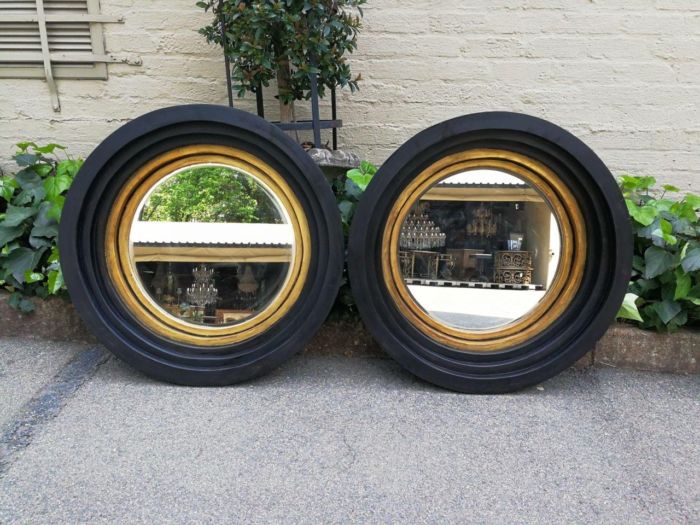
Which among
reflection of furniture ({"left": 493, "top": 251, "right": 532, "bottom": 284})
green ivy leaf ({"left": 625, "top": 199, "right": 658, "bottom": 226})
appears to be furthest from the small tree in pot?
green ivy leaf ({"left": 625, "top": 199, "right": 658, "bottom": 226})

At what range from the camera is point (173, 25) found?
257 centimetres

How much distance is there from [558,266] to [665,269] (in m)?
0.40

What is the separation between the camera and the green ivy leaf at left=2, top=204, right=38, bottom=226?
2197 mm

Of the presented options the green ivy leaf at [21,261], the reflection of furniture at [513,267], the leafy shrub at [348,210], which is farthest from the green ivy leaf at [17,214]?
the reflection of furniture at [513,267]

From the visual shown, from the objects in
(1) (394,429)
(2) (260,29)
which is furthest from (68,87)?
(1) (394,429)

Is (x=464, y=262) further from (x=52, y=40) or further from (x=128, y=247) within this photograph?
(x=52, y=40)

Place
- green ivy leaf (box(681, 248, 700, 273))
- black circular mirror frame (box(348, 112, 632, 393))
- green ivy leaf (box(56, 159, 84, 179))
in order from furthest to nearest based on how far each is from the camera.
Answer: green ivy leaf (box(56, 159, 84, 179))
green ivy leaf (box(681, 248, 700, 273))
black circular mirror frame (box(348, 112, 632, 393))

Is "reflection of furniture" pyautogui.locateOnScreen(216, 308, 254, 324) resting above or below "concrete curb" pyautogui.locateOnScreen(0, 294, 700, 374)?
above

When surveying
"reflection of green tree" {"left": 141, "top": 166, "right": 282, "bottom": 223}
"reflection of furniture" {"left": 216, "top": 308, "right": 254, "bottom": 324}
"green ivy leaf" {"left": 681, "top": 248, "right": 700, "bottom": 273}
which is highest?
"reflection of green tree" {"left": 141, "top": 166, "right": 282, "bottom": 223}

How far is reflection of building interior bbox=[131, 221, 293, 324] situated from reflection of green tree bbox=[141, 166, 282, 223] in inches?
1.5

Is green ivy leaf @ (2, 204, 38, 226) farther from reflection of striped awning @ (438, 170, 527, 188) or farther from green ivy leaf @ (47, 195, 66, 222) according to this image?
reflection of striped awning @ (438, 170, 527, 188)

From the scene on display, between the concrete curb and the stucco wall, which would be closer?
the concrete curb

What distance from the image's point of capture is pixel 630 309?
77.7 inches

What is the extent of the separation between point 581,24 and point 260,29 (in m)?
1.42
